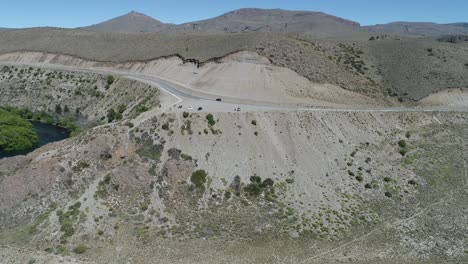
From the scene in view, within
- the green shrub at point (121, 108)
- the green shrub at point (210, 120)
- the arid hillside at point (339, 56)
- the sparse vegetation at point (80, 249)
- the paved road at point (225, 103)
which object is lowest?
the sparse vegetation at point (80, 249)

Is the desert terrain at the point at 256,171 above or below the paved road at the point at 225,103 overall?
below

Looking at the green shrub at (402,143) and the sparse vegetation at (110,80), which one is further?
the sparse vegetation at (110,80)

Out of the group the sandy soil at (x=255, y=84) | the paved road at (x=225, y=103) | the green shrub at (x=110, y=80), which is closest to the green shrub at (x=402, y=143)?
the paved road at (x=225, y=103)

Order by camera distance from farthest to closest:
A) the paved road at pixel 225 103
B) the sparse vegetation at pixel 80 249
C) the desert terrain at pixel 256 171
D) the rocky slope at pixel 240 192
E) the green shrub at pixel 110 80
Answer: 1. the green shrub at pixel 110 80
2. the paved road at pixel 225 103
3. the desert terrain at pixel 256 171
4. the rocky slope at pixel 240 192
5. the sparse vegetation at pixel 80 249

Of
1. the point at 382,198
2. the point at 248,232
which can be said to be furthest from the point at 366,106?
the point at 248,232

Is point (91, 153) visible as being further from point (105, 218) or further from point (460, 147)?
point (460, 147)

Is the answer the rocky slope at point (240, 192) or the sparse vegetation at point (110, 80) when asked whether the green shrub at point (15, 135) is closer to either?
the rocky slope at point (240, 192)

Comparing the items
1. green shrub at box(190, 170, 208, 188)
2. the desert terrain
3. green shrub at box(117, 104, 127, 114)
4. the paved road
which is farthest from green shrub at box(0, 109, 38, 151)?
green shrub at box(190, 170, 208, 188)

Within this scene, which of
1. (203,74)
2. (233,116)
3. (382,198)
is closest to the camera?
(382,198)

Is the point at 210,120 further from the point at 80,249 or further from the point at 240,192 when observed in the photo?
the point at 80,249
